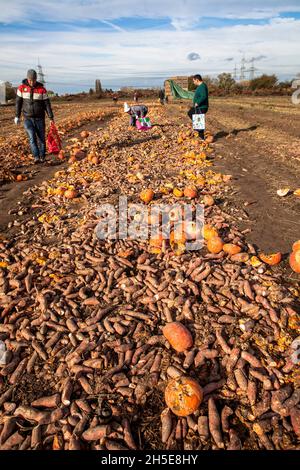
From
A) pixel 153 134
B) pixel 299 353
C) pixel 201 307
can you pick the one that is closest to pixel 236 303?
pixel 201 307

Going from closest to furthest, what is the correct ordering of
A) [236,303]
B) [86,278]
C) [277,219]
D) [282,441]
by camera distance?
[282,441] < [236,303] < [86,278] < [277,219]

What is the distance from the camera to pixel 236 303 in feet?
14.7

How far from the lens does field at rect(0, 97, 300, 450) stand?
313 centimetres

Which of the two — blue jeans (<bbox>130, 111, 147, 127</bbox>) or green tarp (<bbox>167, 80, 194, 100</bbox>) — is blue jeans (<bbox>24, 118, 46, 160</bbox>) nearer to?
blue jeans (<bbox>130, 111, 147, 127</bbox>)

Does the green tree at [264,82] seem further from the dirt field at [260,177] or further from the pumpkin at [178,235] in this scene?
the pumpkin at [178,235]

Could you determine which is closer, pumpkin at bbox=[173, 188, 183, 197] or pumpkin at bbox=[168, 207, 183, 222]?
pumpkin at bbox=[168, 207, 183, 222]

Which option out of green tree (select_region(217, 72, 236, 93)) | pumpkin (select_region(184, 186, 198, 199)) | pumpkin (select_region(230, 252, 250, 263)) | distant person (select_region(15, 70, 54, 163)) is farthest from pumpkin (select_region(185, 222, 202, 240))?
green tree (select_region(217, 72, 236, 93))

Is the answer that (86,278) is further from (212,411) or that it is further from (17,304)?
(212,411)

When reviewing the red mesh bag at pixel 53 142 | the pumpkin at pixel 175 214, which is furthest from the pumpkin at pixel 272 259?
the red mesh bag at pixel 53 142

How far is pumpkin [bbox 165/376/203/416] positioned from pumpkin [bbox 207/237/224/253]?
267 centimetres

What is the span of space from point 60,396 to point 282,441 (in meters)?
2.28

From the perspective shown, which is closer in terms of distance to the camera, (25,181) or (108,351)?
(108,351)

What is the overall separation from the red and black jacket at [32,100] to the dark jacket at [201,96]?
578 cm

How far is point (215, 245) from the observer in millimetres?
5527
